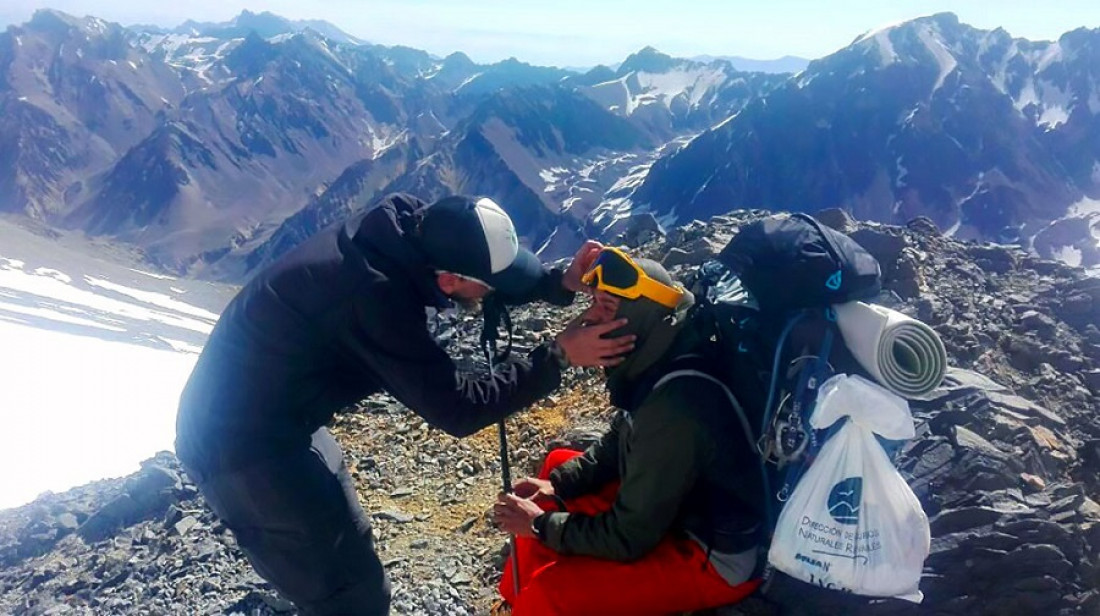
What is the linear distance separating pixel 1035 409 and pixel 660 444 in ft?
16.8

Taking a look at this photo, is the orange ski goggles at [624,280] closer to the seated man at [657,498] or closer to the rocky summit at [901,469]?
the seated man at [657,498]

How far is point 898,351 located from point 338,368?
3.58 m

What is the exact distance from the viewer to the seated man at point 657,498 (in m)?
4.72

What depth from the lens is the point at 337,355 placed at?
5410 millimetres

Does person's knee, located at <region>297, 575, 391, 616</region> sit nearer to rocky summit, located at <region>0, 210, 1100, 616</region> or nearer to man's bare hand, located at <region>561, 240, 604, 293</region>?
rocky summit, located at <region>0, 210, 1100, 616</region>

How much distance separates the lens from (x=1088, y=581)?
18.3ft

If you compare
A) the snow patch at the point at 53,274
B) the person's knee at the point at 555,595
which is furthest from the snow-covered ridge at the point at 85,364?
the person's knee at the point at 555,595

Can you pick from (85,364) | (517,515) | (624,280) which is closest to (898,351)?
(624,280)

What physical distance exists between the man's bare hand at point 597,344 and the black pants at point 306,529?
2.19 meters

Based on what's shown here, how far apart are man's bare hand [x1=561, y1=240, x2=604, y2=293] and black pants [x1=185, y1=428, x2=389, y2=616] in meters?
2.27

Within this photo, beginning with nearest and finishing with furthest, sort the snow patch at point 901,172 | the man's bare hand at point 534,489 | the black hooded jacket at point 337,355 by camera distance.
Answer: 1. the black hooded jacket at point 337,355
2. the man's bare hand at point 534,489
3. the snow patch at point 901,172

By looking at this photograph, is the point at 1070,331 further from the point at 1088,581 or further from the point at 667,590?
the point at 667,590

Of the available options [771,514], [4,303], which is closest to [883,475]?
[771,514]

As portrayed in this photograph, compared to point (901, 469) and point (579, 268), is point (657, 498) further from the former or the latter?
point (901, 469)
